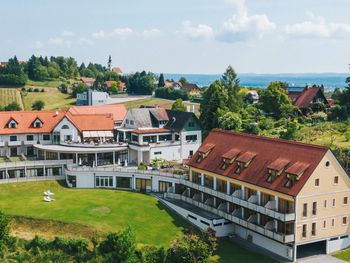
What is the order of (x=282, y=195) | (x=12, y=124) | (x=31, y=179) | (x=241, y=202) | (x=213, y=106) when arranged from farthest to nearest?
(x=213, y=106), (x=12, y=124), (x=31, y=179), (x=241, y=202), (x=282, y=195)

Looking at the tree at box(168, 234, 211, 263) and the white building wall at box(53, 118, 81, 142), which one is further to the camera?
the white building wall at box(53, 118, 81, 142)

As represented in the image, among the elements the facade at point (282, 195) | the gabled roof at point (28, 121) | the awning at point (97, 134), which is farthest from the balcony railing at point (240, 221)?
the gabled roof at point (28, 121)

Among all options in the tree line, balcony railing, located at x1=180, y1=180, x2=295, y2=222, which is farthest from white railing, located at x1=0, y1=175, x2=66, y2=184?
balcony railing, located at x1=180, y1=180, x2=295, y2=222

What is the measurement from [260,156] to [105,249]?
64.9 ft

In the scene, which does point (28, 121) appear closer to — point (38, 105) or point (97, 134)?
point (97, 134)

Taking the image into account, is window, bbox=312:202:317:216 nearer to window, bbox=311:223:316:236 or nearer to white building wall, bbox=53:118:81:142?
window, bbox=311:223:316:236

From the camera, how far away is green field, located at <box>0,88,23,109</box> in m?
148

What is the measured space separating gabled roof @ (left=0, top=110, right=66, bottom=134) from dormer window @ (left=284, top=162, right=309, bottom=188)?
143 ft

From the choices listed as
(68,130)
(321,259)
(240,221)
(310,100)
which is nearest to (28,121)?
(68,130)

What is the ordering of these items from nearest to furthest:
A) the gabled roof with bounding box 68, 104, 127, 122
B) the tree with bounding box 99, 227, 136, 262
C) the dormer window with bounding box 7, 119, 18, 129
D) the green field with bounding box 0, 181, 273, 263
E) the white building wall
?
the tree with bounding box 99, 227, 136, 262 → the green field with bounding box 0, 181, 273, 263 → the white building wall → the dormer window with bounding box 7, 119, 18, 129 → the gabled roof with bounding box 68, 104, 127, 122

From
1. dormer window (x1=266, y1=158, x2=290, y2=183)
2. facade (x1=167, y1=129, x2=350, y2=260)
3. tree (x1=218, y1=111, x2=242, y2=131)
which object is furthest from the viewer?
tree (x1=218, y1=111, x2=242, y2=131)

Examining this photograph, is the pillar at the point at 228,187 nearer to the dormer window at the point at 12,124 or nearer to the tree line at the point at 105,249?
the tree line at the point at 105,249

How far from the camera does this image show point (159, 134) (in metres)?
79.3

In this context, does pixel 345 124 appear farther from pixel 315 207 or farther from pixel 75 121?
pixel 75 121
